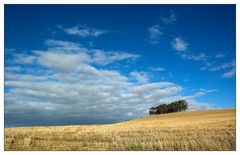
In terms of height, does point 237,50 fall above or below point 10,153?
above

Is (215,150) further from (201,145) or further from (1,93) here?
(1,93)

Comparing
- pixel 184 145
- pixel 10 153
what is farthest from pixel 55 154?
pixel 184 145

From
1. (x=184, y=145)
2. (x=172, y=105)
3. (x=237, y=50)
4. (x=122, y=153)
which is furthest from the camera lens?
(x=172, y=105)

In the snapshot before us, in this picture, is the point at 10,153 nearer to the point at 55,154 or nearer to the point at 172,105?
the point at 55,154

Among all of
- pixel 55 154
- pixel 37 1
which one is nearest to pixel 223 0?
pixel 37 1

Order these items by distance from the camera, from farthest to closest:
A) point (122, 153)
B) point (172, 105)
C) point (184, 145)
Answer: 1. point (172, 105)
2. point (184, 145)
3. point (122, 153)

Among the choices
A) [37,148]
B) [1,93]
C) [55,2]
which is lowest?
[37,148]

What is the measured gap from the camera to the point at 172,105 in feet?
365

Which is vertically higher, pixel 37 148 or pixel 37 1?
pixel 37 1

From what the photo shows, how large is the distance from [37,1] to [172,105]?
102 meters

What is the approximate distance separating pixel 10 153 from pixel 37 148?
2.23 m

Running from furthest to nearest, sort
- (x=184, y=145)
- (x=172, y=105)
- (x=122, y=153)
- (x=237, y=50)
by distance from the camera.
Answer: (x=172, y=105) → (x=184, y=145) → (x=237, y=50) → (x=122, y=153)

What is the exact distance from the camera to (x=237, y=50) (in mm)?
11258

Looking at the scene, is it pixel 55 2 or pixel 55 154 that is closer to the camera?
pixel 55 154
